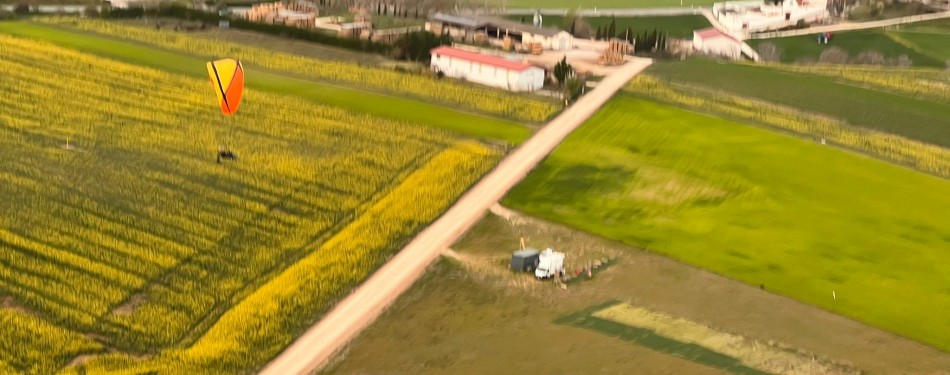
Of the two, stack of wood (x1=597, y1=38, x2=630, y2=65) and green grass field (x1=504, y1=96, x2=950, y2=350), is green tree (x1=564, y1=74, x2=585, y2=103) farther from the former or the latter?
stack of wood (x1=597, y1=38, x2=630, y2=65)

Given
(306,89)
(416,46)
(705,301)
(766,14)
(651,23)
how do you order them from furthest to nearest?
(766,14) → (651,23) → (416,46) → (306,89) → (705,301)

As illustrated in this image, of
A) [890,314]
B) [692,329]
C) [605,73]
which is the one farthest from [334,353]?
[605,73]

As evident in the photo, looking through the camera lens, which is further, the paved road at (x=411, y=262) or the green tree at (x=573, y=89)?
the green tree at (x=573, y=89)

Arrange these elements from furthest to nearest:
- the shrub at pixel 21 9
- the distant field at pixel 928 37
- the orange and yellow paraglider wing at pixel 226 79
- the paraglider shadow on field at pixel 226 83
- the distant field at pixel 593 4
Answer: the distant field at pixel 593 4, the distant field at pixel 928 37, the shrub at pixel 21 9, the orange and yellow paraglider wing at pixel 226 79, the paraglider shadow on field at pixel 226 83

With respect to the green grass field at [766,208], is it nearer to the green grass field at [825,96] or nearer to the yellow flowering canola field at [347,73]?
the yellow flowering canola field at [347,73]

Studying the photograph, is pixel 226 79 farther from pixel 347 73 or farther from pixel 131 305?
pixel 131 305

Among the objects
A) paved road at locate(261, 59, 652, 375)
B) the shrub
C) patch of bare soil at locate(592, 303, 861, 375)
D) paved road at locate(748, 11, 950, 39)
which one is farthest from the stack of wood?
the shrub

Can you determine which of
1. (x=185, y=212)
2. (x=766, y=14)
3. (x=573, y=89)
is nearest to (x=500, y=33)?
(x=573, y=89)

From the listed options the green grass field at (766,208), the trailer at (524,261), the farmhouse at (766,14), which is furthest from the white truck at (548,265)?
the farmhouse at (766,14)
